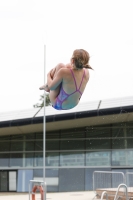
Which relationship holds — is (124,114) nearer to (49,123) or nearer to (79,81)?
(49,123)

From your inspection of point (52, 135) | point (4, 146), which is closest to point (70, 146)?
point (52, 135)

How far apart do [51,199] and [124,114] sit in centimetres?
767

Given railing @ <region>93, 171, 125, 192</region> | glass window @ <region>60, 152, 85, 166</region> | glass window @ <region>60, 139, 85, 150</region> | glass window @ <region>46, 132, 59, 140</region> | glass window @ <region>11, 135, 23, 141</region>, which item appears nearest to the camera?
railing @ <region>93, 171, 125, 192</region>

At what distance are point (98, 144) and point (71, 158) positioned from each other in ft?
6.25

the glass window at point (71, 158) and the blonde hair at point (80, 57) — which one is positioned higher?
the blonde hair at point (80, 57)

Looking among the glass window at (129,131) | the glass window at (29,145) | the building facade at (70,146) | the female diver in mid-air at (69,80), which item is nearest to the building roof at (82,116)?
the building facade at (70,146)

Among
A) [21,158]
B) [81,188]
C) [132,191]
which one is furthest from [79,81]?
[21,158]

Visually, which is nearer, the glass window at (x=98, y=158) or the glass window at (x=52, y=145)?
the glass window at (x=98, y=158)

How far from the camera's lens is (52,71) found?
6125mm

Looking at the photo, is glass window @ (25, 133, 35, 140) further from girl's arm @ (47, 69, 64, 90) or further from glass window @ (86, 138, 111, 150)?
girl's arm @ (47, 69, 64, 90)

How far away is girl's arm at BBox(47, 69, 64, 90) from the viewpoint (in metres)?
5.86

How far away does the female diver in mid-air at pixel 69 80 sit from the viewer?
569 centimetres

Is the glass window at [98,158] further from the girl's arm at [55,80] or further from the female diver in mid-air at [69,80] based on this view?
the girl's arm at [55,80]

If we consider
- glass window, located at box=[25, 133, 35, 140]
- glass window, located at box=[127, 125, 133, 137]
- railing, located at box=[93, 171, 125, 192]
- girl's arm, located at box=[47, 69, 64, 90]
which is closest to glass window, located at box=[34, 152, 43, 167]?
glass window, located at box=[25, 133, 35, 140]
